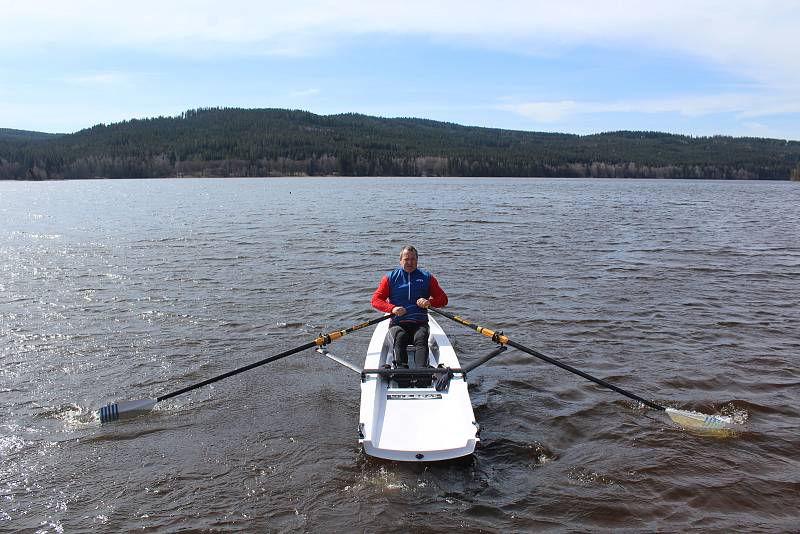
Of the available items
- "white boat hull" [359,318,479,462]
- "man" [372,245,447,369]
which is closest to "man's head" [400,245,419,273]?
"man" [372,245,447,369]

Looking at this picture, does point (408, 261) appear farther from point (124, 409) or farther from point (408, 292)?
point (124, 409)

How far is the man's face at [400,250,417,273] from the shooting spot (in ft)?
32.5

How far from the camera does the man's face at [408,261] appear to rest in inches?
390

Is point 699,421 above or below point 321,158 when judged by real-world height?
below

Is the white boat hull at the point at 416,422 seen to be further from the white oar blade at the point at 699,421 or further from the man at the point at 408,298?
Answer: the white oar blade at the point at 699,421

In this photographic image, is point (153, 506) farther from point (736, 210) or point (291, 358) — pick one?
point (736, 210)

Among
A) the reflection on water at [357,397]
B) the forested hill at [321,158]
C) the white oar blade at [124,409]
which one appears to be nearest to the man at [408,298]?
the reflection on water at [357,397]

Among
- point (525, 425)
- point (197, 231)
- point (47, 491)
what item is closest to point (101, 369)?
point (47, 491)

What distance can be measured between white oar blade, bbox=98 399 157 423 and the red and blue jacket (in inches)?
149

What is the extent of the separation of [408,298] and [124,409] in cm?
463

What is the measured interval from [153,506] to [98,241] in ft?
75.9

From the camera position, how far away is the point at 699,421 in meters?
8.19

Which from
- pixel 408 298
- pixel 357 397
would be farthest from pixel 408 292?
pixel 357 397

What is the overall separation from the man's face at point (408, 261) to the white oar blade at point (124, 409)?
4.41 meters
